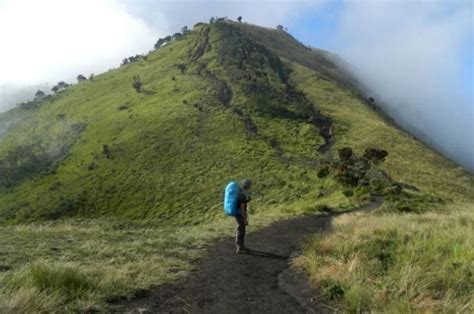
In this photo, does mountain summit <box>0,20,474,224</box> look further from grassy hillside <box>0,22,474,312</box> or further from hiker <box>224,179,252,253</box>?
hiker <box>224,179,252,253</box>

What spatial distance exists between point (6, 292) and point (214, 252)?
6.95 meters

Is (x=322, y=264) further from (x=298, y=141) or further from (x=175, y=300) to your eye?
(x=298, y=141)

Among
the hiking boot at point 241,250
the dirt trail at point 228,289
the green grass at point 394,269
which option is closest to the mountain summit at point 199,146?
the hiking boot at point 241,250

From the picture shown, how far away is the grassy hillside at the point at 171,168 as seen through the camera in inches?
479

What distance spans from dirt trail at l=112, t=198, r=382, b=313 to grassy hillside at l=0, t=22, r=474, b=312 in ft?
1.74

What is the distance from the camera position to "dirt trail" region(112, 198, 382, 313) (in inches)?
359

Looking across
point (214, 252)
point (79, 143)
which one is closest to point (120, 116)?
point (79, 143)

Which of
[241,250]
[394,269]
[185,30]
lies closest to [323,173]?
[241,250]

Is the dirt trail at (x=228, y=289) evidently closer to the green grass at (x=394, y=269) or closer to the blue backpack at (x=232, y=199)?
the green grass at (x=394, y=269)

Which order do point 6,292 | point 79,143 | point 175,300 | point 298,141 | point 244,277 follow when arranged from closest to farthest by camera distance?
point 6,292 → point 175,300 → point 244,277 → point 298,141 → point 79,143

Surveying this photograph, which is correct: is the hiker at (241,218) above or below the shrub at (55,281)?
above

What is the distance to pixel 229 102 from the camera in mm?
87188

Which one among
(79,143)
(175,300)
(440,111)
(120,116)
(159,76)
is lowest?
(175,300)

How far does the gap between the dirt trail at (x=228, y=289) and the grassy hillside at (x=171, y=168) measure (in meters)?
0.53
